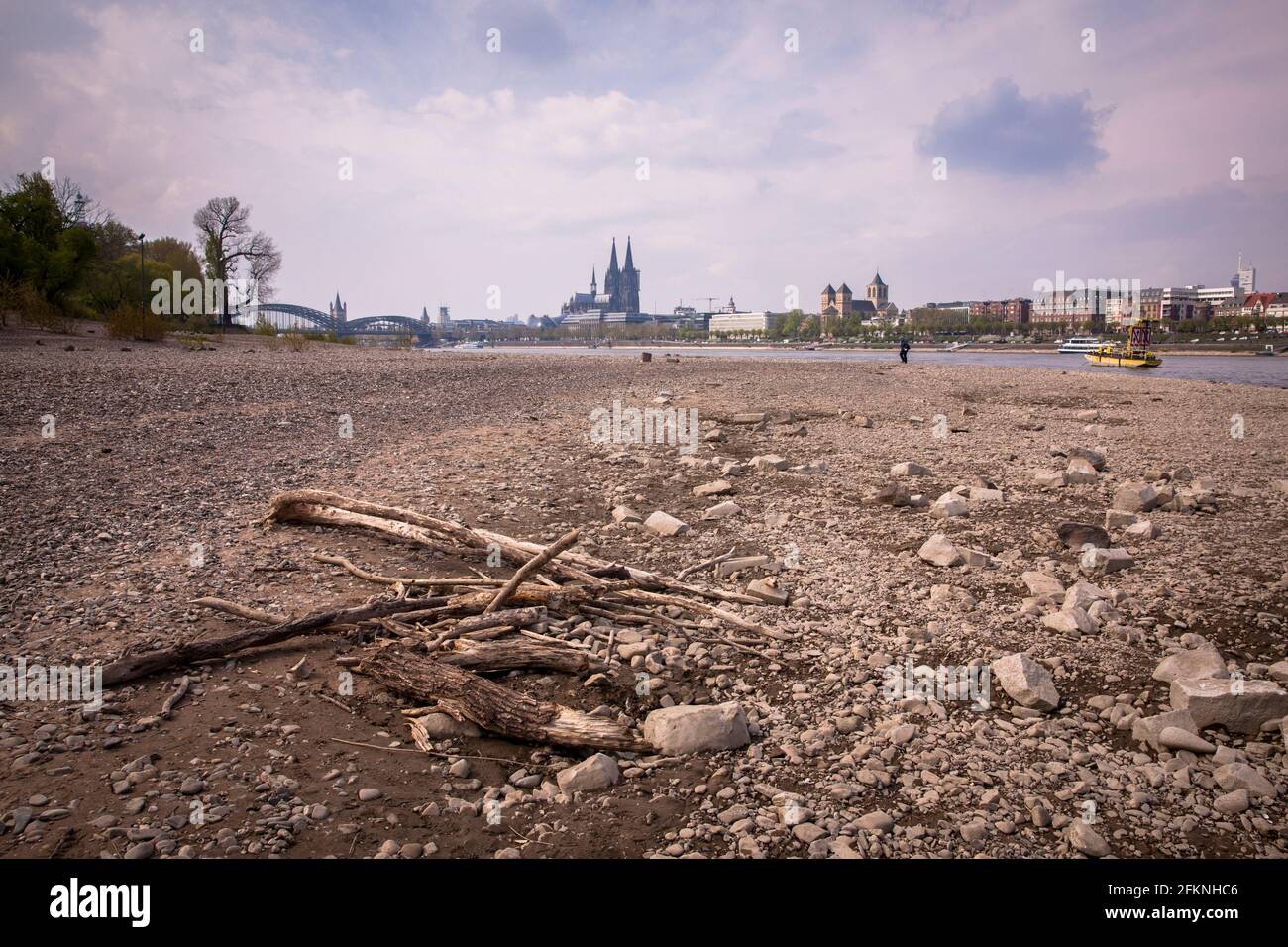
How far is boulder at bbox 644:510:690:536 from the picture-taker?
860 cm

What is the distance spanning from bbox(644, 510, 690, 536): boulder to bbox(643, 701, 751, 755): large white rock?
4.12 meters

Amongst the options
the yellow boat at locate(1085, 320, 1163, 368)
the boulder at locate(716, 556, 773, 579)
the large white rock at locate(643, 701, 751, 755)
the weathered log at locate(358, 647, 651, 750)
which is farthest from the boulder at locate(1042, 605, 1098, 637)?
the yellow boat at locate(1085, 320, 1163, 368)

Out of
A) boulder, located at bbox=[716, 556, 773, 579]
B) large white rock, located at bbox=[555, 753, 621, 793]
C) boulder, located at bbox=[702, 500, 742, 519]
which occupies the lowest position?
large white rock, located at bbox=[555, 753, 621, 793]

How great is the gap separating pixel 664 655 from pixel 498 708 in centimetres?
148

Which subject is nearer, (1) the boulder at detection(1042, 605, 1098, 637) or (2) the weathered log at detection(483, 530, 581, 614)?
(2) the weathered log at detection(483, 530, 581, 614)

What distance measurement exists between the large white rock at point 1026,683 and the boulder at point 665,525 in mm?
4058

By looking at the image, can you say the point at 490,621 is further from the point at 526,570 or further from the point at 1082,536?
the point at 1082,536

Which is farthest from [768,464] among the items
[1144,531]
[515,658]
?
[515,658]

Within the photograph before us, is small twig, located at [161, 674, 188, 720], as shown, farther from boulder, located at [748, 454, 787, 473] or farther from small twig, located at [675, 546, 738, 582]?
boulder, located at [748, 454, 787, 473]

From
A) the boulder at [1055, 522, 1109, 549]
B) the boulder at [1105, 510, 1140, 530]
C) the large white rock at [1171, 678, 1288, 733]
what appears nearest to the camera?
the large white rock at [1171, 678, 1288, 733]
